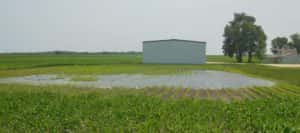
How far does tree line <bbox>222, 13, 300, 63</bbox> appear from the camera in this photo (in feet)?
133

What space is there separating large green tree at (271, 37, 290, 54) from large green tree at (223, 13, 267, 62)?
3910 centimetres

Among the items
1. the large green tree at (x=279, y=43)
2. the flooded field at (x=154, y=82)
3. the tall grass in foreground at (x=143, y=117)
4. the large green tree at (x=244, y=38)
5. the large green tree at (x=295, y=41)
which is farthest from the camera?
the large green tree at (x=279, y=43)

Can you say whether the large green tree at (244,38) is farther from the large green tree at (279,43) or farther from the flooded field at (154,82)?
the large green tree at (279,43)

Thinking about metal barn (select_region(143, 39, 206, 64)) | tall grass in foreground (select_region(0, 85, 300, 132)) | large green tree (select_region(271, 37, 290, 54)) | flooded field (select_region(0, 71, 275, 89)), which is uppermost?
large green tree (select_region(271, 37, 290, 54))

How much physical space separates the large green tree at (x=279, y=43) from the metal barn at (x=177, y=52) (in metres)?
52.8

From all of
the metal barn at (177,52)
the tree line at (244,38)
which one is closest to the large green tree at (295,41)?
the tree line at (244,38)

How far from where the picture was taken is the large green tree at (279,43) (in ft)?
241

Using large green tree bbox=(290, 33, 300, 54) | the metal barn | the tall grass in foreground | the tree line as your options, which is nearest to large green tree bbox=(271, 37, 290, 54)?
large green tree bbox=(290, 33, 300, 54)

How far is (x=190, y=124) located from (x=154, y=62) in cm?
3117

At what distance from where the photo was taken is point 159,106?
17.4ft

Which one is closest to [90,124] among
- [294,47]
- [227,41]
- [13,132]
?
[13,132]

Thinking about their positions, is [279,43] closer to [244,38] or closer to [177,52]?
[244,38]

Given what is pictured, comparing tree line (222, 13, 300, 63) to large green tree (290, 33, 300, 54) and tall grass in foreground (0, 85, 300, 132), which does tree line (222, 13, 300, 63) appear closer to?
large green tree (290, 33, 300, 54)

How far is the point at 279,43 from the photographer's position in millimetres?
74375
